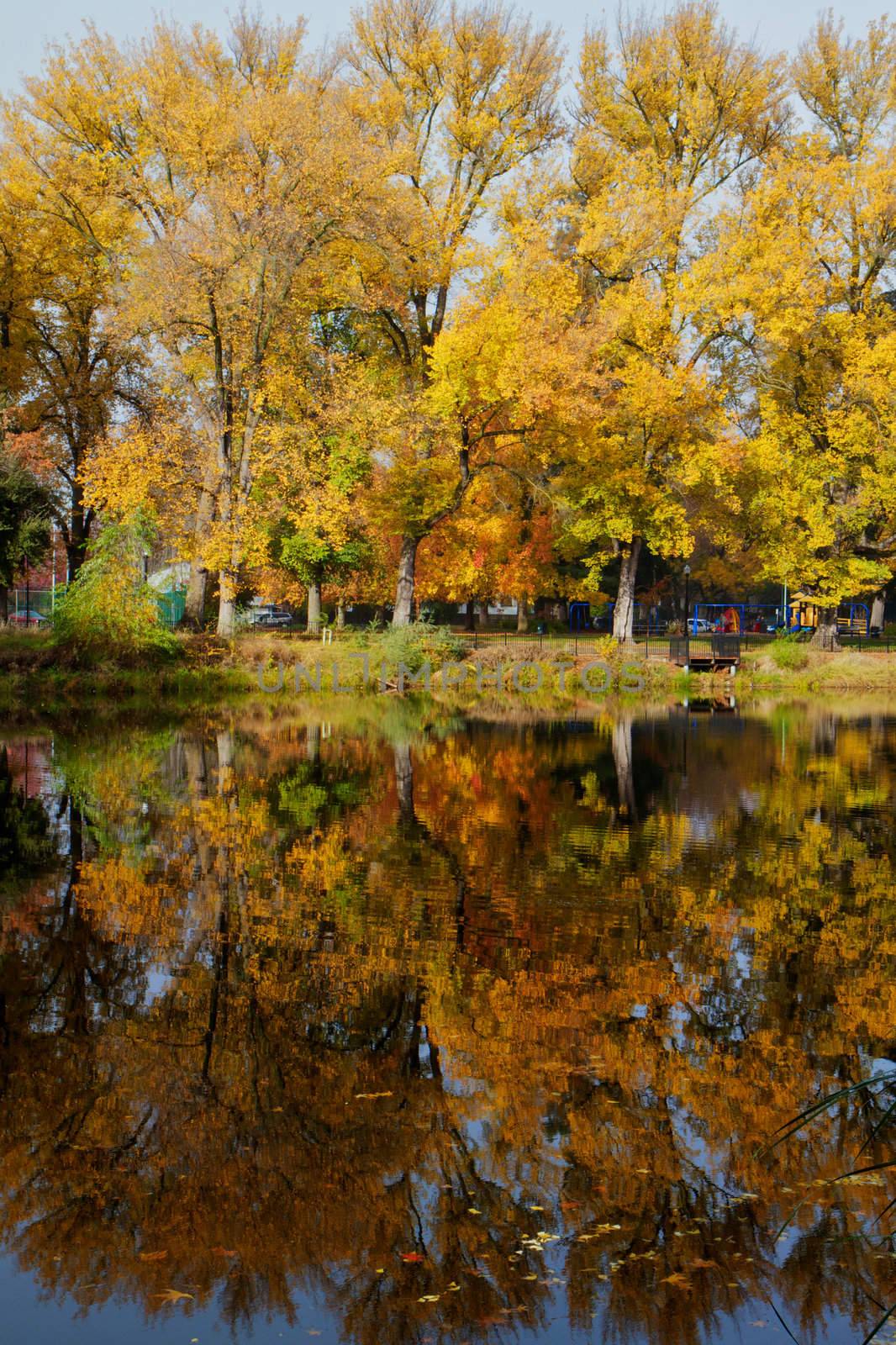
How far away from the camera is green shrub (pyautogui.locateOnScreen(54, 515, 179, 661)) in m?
32.3

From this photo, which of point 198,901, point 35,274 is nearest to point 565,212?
point 35,274

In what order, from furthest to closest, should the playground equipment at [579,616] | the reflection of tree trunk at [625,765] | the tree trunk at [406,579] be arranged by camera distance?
1. the playground equipment at [579,616]
2. the tree trunk at [406,579]
3. the reflection of tree trunk at [625,765]

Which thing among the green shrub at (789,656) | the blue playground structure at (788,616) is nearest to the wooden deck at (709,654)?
the green shrub at (789,656)

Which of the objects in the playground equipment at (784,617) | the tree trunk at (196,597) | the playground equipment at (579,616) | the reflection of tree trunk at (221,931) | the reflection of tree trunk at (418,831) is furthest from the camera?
the playground equipment at (579,616)

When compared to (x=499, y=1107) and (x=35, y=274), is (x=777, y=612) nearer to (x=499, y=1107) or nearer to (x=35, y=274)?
(x=35, y=274)

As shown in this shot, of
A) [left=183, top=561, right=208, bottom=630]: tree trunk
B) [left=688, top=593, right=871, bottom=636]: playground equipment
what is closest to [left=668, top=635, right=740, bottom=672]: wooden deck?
[left=688, top=593, right=871, bottom=636]: playground equipment

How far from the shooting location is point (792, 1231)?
5.73 m

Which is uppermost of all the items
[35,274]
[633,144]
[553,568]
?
[633,144]

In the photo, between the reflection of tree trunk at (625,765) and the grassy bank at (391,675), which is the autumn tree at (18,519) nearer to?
the grassy bank at (391,675)

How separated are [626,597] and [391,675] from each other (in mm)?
11809

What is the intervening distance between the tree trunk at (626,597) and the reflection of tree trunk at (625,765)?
13.7 metres

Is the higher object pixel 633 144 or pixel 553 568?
pixel 633 144

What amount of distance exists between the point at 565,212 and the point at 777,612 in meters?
38.6

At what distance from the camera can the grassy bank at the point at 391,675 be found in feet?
104
